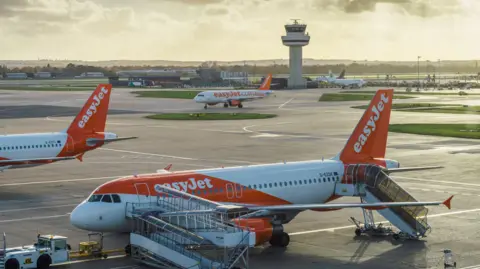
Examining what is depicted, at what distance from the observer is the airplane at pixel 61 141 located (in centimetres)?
6550

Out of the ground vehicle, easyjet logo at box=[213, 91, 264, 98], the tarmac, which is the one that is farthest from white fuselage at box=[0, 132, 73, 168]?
easyjet logo at box=[213, 91, 264, 98]

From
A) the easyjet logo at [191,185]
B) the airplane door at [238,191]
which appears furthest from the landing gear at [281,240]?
the easyjet logo at [191,185]

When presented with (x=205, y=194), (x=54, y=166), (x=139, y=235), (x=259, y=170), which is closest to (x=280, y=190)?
(x=259, y=170)

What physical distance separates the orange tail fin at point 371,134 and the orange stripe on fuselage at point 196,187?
702cm

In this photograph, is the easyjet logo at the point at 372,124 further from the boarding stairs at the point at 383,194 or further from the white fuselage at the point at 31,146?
the white fuselage at the point at 31,146

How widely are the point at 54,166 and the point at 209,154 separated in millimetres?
16426

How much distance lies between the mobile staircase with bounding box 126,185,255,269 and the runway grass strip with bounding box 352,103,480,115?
10769cm

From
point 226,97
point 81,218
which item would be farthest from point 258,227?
point 226,97

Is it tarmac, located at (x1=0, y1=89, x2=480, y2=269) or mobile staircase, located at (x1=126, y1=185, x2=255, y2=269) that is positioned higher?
mobile staircase, located at (x1=126, y1=185, x2=255, y2=269)

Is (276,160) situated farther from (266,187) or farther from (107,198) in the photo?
(107,198)

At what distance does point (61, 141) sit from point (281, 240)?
3130cm

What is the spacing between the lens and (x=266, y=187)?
146 ft

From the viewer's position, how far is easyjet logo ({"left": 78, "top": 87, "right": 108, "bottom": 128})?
229 feet

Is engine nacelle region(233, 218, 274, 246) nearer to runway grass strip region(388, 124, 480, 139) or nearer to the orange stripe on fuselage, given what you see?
the orange stripe on fuselage
